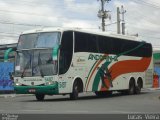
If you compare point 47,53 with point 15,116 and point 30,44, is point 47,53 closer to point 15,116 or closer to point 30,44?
point 30,44

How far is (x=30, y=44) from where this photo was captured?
26891 mm

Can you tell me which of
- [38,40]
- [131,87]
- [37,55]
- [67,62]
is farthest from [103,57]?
[37,55]

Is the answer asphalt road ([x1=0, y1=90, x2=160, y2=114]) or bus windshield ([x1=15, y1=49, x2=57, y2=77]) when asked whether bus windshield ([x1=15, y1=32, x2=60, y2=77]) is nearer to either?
bus windshield ([x1=15, y1=49, x2=57, y2=77])

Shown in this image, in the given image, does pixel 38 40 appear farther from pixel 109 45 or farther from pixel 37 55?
pixel 109 45

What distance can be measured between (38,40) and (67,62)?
183cm

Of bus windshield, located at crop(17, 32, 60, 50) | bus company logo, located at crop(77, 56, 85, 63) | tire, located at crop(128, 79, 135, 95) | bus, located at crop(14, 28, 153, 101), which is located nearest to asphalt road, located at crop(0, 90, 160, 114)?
bus, located at crop(14, 28, 153, 101)

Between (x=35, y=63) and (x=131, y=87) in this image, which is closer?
Result: (x=35, y=63)

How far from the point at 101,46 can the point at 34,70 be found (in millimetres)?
5440

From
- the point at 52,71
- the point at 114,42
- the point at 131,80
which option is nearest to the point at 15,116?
the point at 52,71

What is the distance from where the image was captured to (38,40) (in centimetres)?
2681

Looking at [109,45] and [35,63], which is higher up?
[109,45]

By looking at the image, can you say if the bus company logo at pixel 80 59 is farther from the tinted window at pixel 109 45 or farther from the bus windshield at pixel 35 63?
the bus windshield at pixel 35 63

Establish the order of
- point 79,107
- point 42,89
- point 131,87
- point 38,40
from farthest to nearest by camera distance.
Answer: point 131,87 < point 38,40 < point 42,89 < point 79,107

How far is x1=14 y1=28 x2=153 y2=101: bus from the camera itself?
26047 millimetres
